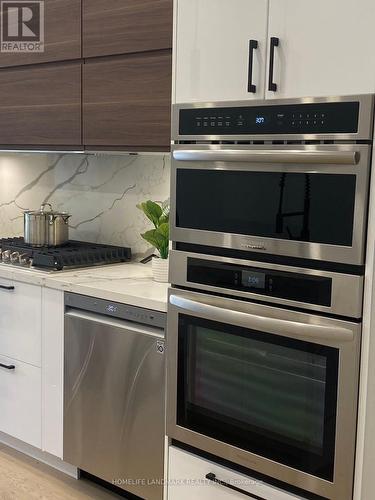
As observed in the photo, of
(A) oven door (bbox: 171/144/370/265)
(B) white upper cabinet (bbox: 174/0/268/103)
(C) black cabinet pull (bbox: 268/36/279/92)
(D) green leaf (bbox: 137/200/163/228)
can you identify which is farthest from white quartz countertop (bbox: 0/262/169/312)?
(C) black cabinet pull (bbox: 268/36/279/92)

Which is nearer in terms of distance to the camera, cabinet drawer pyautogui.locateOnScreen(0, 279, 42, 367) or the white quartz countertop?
the white quartz countertop

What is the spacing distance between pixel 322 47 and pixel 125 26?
3.76ft

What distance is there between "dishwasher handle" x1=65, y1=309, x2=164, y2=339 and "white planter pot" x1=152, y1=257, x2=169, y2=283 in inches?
12.2

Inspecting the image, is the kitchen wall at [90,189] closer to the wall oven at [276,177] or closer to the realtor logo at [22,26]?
the realtor logo at [22,26]

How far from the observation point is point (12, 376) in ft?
9.88

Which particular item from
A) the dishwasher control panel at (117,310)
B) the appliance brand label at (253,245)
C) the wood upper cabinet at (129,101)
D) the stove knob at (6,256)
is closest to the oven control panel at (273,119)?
the appliance brand label at (253,245)

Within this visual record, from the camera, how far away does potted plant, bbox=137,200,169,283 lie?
2756mm

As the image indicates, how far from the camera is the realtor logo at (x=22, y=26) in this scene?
308cm

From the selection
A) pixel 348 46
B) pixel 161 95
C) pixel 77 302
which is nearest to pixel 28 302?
pixel 77 302

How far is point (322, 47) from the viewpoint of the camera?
1.81 meters

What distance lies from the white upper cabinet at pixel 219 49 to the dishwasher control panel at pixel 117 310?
79 centimetres

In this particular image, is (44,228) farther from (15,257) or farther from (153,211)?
(153,211)

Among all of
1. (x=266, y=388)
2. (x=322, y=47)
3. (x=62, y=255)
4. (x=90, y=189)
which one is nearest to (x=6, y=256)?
(x=62, y=255)

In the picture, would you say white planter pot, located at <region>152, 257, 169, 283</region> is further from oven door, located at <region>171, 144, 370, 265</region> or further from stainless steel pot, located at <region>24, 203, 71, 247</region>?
stainless steel pot, located at <region>24, 203, 71, 247</region>
